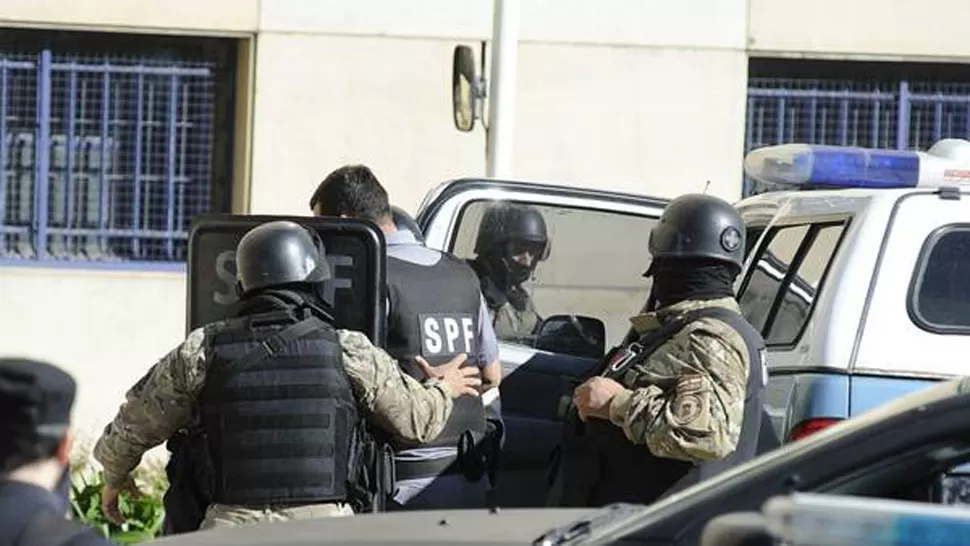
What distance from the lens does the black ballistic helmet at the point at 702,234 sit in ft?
17.4

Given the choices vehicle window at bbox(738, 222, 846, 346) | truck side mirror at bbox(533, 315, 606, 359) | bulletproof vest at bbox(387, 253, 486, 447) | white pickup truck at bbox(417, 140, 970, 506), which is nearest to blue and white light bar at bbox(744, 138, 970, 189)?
white pickup truck at bbox(417, 140, 970, 506)

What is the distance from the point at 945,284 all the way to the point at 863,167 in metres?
0.77

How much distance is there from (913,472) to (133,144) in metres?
7.96

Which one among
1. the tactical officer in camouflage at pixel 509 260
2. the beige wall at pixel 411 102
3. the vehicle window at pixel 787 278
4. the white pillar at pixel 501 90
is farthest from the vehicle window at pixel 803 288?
the beige wall at pixel 411 102

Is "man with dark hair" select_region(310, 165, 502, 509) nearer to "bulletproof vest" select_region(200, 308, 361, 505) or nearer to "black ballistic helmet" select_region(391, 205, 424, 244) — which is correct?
"black ballistic helmet" select_region(391, 205, 424, 244)

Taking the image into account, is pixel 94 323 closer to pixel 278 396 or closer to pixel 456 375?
pixel 456 375

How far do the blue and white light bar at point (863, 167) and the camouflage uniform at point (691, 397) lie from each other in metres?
1.21

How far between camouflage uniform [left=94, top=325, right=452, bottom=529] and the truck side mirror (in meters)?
1.37

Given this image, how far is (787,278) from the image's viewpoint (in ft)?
20.5

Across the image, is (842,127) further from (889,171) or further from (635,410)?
(635,410)

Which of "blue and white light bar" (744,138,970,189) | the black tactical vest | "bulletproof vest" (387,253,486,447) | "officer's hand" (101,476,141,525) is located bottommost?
"officer's hand" (101,476,141,525)

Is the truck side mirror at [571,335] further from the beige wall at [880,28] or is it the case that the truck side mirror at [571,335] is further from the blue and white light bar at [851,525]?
the beige wall at [880,28]

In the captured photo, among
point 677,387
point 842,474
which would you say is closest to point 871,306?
point 677,387

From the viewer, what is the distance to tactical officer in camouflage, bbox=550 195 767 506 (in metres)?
5.08
